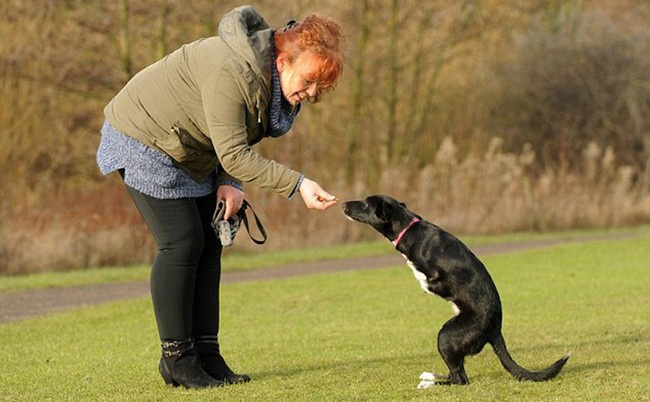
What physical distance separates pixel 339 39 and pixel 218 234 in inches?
51.5

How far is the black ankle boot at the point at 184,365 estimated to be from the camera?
6305mm

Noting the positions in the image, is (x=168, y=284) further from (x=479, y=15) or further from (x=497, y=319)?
(x=479, y=15)

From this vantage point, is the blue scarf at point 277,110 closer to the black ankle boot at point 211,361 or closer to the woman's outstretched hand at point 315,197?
the woman's outstretched hand at point 315,197

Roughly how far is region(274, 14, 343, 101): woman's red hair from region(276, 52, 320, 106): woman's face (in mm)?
22

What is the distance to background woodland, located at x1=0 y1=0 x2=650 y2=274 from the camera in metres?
19.2

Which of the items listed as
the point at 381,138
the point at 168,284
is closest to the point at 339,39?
the point at 168,284

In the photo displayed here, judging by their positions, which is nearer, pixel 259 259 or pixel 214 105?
pixel 214 105

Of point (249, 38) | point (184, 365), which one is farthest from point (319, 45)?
point (184, 365)

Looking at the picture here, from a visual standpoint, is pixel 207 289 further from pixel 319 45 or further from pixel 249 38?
pixel 319 45

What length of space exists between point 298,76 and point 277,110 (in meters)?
0.26

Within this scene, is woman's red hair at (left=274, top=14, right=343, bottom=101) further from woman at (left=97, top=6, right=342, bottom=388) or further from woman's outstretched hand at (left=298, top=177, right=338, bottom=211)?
woman's outstretched hand at (left=298, top=177, right=338, bottom=211)

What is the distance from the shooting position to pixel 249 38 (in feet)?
19.2

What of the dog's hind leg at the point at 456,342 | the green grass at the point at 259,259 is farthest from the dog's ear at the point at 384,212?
the green grass at the point at 259,259

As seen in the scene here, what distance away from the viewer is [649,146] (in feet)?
95.5
